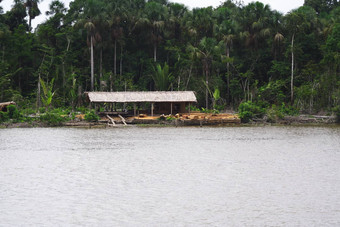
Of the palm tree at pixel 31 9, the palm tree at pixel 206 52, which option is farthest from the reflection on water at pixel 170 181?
the palm tree at pixel 31 9

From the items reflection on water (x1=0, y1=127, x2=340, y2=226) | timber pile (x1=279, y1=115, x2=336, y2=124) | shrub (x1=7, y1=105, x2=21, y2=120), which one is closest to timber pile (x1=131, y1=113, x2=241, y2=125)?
timber pile (x1=279, y1=115, x2=336, y2=124)

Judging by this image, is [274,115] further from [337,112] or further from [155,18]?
[155,18]

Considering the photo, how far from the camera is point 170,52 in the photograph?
5753 cm

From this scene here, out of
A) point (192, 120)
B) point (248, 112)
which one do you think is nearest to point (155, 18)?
point (192, 120)

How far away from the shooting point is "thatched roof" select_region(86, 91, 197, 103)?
4250 cm

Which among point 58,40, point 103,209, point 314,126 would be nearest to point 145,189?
point 103,209

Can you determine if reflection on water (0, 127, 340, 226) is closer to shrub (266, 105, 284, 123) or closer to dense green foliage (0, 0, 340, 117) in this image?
shrub (266, 105, 284, 123)

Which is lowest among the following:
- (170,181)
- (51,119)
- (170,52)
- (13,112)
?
(170,181)

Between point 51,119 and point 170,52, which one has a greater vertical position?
point 170,52

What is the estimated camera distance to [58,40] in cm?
5584

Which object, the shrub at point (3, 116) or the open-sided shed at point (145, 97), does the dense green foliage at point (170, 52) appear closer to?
the open-sided shed at point (145, 97)

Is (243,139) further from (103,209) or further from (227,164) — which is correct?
(103,209)

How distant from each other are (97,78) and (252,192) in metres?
41.2

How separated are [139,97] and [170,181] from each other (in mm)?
27076
